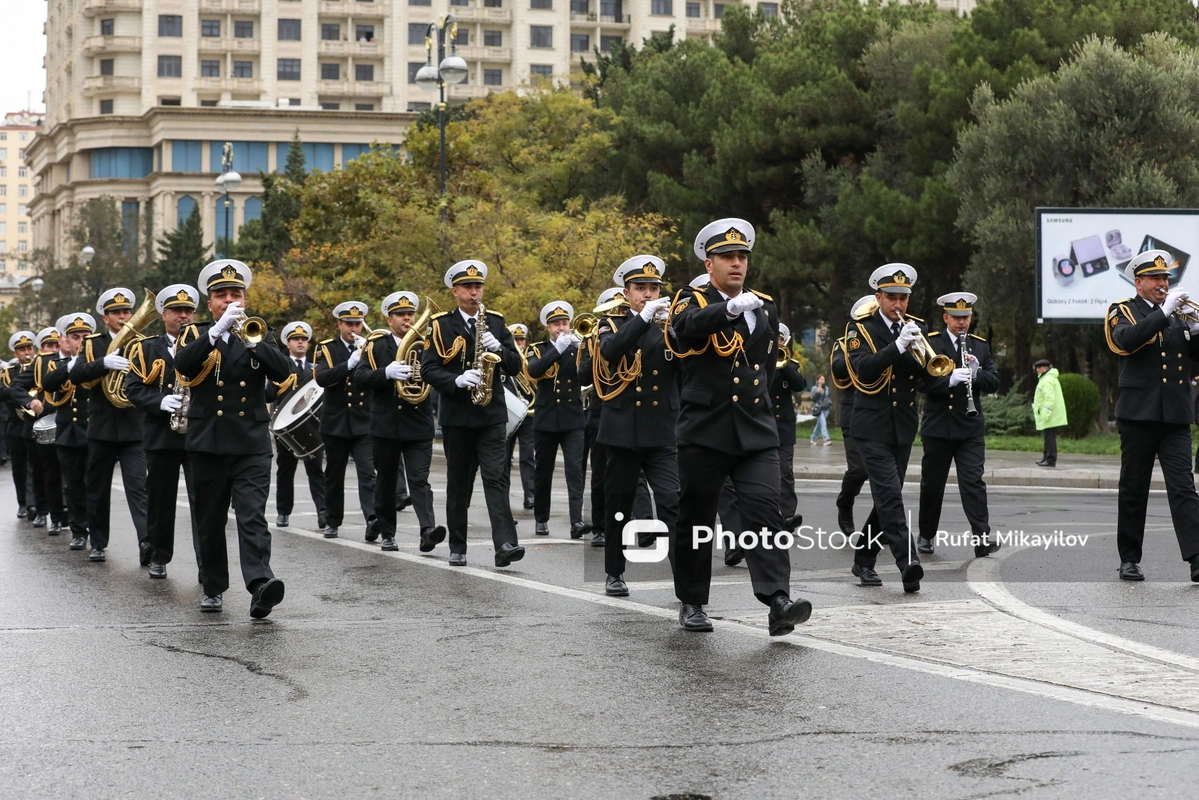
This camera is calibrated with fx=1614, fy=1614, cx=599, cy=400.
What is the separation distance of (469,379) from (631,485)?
1900mm

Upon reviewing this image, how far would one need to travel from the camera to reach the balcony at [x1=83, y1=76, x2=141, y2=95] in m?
109

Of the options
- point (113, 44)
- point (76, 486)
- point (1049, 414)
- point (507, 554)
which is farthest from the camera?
point (113, 44)

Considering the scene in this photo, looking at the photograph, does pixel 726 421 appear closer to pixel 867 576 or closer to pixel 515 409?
pixel 867 576

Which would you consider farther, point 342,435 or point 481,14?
point 481,14

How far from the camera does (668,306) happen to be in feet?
30.2

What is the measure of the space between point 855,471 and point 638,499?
2.15 metres

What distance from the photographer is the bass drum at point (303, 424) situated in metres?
15.2

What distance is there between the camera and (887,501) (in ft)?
33.3

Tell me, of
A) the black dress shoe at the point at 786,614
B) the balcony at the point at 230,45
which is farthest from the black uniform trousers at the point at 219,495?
the balcony at the point at 230,45

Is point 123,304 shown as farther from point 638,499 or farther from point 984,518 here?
point 984,518

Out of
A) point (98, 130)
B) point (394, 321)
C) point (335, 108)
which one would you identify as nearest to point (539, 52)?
point (335, 108)

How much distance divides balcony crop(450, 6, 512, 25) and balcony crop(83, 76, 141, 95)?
867 inches

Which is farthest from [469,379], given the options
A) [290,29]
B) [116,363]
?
[290,29]

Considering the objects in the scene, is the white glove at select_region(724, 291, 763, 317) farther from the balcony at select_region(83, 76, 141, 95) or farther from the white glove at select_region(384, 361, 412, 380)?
the balcony at select_region(83, 76, 141, 95)
